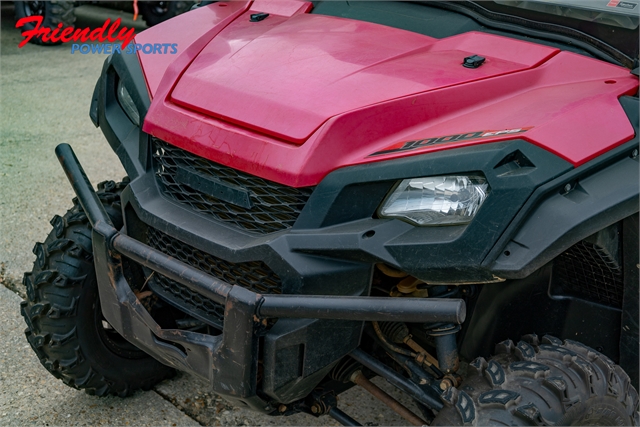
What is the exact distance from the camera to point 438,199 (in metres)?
1.98

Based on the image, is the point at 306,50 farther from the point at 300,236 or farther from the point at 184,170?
the point at 300,236

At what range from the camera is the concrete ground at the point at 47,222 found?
2941 mm

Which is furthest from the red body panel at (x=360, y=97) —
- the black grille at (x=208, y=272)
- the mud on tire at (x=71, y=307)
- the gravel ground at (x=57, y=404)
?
the gravel ground at (x=57, y=404)

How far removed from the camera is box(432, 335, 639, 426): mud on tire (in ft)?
6.58

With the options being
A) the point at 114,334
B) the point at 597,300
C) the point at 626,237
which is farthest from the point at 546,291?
the point at 114,334

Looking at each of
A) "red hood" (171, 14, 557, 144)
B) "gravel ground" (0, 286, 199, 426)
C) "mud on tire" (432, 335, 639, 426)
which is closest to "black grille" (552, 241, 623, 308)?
"mud on tire" (432, 335, 639, 426)

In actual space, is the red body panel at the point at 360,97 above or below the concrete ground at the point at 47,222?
above

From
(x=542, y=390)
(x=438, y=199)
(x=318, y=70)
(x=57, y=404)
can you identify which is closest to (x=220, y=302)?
(x=438, y=199)

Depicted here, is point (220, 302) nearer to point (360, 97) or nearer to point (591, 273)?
point (360, 97)

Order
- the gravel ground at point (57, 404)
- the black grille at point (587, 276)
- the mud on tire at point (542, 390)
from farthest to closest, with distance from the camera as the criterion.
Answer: the gravel ground at point (57, 404), the black grille at point (587, 276), the mud on tire at point (542, 390)

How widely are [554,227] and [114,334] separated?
5.88ft

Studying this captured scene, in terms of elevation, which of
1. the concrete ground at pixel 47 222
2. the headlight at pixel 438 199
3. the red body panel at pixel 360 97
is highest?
the red body panel at pixel 360 97

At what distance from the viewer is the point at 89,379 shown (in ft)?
9.28

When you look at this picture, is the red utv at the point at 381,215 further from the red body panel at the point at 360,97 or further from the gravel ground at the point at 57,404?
the gravel ground at the point at 57,404
